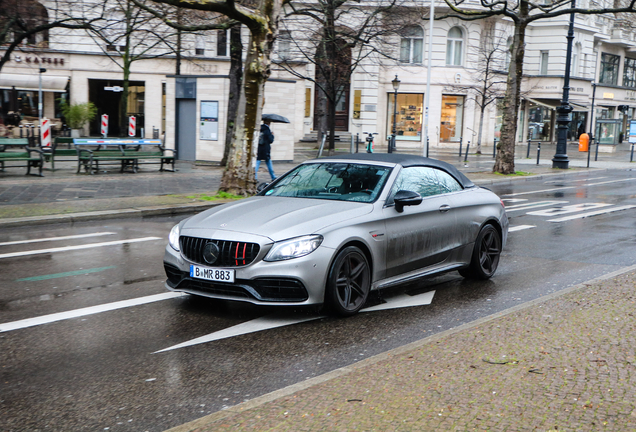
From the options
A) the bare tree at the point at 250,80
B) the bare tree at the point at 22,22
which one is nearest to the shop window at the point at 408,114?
the bare tree at the point at 22,22

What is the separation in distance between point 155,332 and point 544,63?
53.6 m

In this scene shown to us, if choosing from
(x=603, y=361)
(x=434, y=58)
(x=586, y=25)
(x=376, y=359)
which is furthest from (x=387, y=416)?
(x=586, y=25)

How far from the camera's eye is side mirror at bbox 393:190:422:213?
23.4ft

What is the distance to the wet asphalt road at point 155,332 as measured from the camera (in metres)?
4.56

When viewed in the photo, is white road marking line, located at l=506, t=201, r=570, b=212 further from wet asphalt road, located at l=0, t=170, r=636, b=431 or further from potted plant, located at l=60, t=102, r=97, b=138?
potted plant, located at l=60, t=102, r=97, b=138

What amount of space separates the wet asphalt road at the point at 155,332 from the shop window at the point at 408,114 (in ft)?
120

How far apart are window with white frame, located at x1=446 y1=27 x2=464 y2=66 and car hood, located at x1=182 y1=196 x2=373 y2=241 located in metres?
41.9

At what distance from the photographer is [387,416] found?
13.3 feet

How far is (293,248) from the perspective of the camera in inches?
247

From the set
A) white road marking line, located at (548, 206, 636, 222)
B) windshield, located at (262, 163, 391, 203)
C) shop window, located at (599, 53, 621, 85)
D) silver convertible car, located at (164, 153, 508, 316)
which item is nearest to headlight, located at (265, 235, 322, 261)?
silver convertible car, located at (164, 153, 508, 316)

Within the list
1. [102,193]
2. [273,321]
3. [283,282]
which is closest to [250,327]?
[273,321]

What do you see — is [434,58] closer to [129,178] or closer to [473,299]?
[129,178]

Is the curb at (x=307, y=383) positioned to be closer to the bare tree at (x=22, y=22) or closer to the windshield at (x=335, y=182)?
the windshield at (x=335, y=182)

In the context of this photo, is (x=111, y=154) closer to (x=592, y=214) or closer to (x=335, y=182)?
(x=592, y=214)
